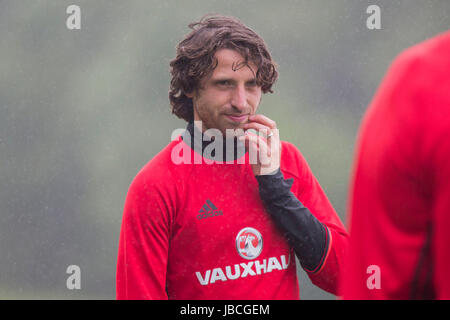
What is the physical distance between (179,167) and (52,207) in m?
8.24

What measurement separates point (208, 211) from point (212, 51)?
0.55 meters

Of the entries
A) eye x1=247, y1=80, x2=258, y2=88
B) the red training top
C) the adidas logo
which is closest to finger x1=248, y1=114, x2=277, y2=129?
eye x1=247, y1=80, x2=258, y2=88

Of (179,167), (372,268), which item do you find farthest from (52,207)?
(372,268)

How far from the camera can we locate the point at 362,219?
2.88 ft

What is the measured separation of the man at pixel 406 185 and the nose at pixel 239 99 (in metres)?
1.02

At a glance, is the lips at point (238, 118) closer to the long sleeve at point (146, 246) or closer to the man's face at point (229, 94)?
the man's face at point (229, 94)

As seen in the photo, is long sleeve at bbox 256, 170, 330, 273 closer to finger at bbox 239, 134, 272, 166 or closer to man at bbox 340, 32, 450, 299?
finger at bbox 239, 134, 272, 166

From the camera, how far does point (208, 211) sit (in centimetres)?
185

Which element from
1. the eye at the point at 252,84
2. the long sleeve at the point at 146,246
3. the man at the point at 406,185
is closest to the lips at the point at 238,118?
the eye at the point at 252,84

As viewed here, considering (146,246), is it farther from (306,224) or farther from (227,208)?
(306,224)

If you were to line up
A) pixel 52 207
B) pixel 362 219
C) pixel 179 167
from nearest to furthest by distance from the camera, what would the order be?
pixel 362 219 < pixel 179 167 < pixel 52 207

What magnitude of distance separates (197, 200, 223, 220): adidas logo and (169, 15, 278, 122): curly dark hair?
1.48 feet

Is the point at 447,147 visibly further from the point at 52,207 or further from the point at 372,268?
the point at 52,207

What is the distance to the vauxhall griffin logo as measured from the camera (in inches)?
72.4
